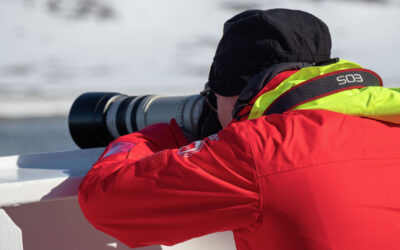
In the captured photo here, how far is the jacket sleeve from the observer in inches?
18.7

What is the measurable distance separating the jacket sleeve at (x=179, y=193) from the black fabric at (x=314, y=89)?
66mm

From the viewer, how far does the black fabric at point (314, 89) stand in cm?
51

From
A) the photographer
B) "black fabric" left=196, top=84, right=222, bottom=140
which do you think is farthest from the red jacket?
"black fabric" left=196, top=84, right=222, bottom=140

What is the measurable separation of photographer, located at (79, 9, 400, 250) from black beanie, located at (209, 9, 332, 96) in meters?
0.06

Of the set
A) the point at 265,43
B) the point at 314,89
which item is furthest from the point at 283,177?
the point at 265,43

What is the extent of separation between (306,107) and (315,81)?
0.03 meters

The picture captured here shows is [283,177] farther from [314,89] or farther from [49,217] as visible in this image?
[49,217]

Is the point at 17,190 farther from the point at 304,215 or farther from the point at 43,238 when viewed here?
the point at 304,215

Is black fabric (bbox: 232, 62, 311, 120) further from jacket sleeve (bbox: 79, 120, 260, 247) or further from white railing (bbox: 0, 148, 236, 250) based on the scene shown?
white railing (bbox: 0, 148, 236, 250)

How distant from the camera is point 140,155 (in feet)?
2.15

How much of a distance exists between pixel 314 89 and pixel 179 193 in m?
0.20

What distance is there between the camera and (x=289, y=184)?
463 millimetres

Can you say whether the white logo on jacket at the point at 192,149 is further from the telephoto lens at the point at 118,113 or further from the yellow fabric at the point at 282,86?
the telephoto lens at the point at 118,113

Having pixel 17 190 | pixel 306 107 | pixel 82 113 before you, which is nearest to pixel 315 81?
pixel 306 107
